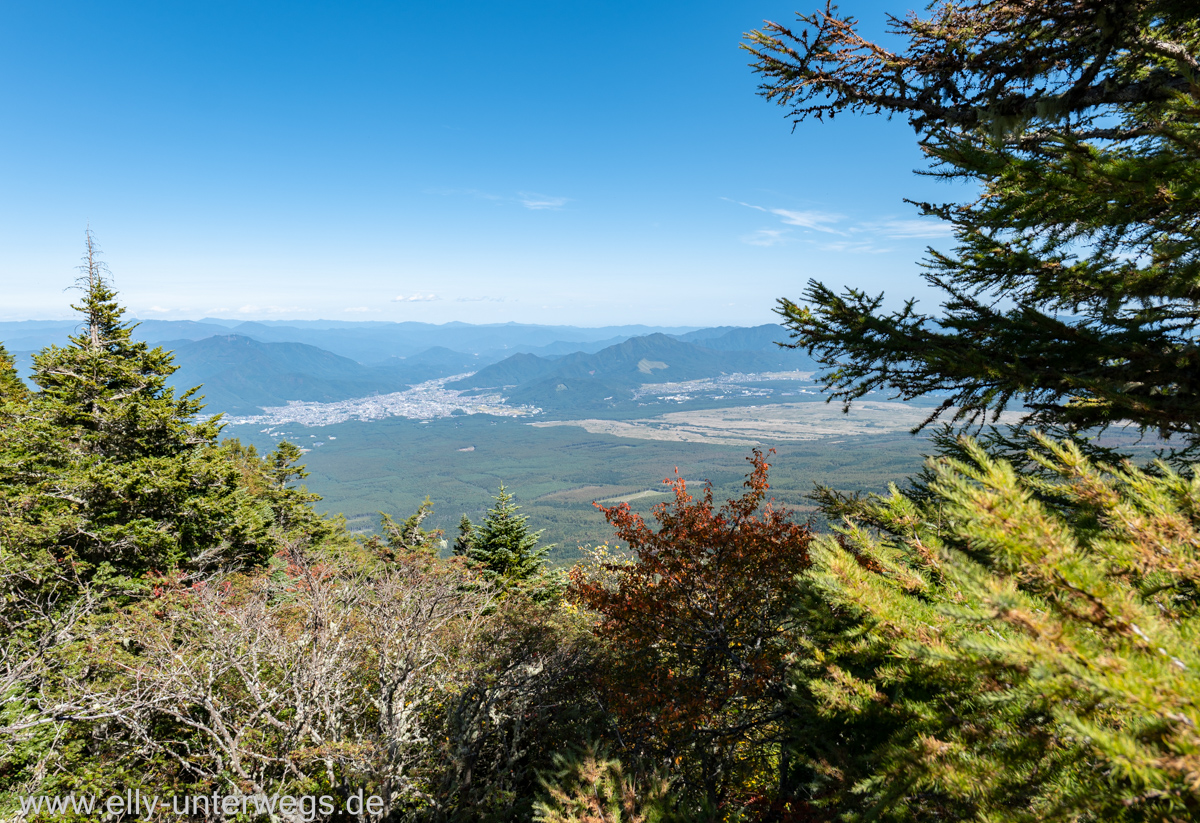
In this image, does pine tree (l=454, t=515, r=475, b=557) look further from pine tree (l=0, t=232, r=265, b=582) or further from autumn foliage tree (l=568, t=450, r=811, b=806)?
autumn foliage tree (l=568, t=450, r=811, b=806)

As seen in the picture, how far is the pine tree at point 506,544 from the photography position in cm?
1855

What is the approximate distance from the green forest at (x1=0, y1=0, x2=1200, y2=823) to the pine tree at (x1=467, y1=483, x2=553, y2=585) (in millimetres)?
7485

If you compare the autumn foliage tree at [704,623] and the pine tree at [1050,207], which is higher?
the pine tree at [1050,207]

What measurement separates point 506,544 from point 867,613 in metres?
17.7

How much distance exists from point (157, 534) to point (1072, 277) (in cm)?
1809

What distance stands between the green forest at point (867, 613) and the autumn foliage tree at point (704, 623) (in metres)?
0.06

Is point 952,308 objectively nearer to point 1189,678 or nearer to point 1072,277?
point 1072,277

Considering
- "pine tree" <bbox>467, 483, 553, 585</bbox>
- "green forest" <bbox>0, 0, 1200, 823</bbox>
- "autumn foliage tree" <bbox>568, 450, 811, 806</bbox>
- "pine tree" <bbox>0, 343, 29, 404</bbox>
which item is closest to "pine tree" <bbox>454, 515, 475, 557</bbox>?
"pine tree" <bbox>467, 483, 553, 585</bbox>

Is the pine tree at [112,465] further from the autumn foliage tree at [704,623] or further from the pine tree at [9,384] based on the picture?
the autumn foliage tree at [704,623]

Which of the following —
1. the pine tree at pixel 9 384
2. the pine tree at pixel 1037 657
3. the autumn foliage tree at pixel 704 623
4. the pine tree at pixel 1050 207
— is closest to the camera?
the pine tree at pixel 1037 657

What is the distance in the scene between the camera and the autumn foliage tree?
6.90 m

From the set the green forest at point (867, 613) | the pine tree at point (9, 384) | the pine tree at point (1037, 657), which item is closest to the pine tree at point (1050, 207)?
the green forest at point (867, 613)

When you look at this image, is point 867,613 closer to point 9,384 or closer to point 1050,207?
point 1050,207

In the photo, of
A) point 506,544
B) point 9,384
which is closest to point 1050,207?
point 506,544
